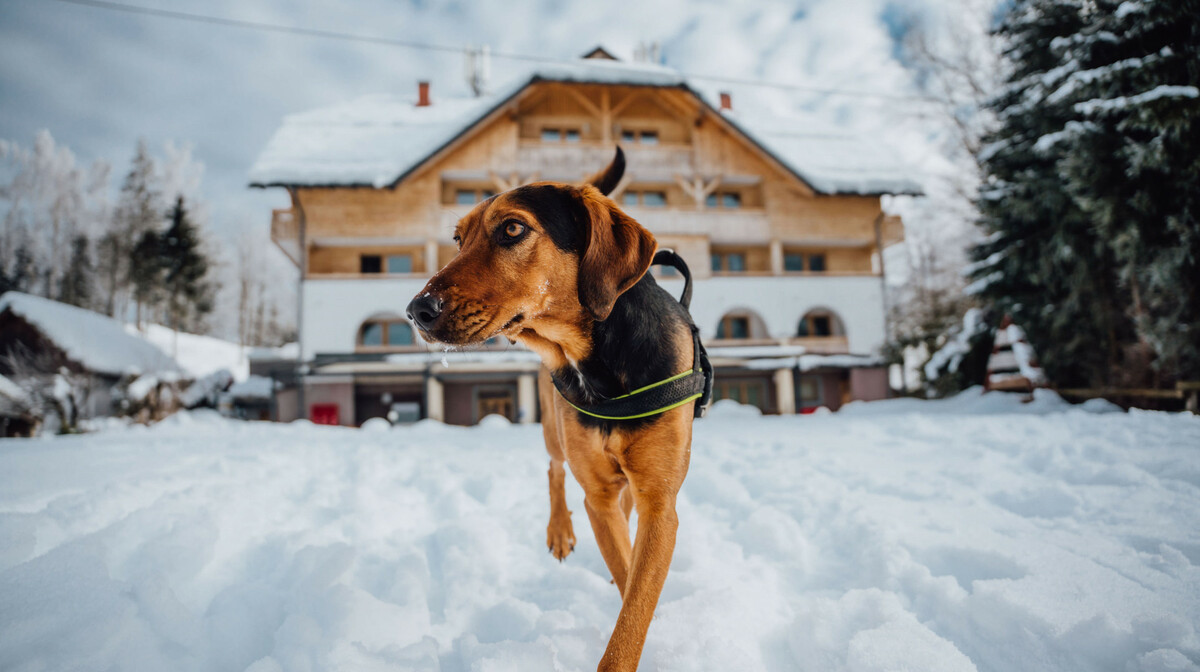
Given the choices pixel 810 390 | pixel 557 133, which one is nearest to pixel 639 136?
pixel 557 133

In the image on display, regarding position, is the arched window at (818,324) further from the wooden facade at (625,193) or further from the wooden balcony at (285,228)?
the wooden balcony at (285,228)

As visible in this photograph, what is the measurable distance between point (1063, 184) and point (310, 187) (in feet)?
66.0

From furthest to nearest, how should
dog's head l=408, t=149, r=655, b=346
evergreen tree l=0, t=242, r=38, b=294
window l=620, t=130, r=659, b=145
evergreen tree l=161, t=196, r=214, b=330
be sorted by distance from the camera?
evergreen tree l=161, t=196, r=214, b=330 → evergreen tree l=0, t=242, r=38, b=294 → window l=620, t=130, r=659, b=145 → dog's head l=408, t=149, r=655, b=346

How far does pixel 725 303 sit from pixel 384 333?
39.2 feet

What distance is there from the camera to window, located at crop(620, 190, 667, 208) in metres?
20.8

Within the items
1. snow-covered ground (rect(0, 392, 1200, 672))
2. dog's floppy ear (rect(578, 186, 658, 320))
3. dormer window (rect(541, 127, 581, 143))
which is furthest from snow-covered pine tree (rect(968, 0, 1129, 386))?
dormer window (rect(541, 127, 581, 143))

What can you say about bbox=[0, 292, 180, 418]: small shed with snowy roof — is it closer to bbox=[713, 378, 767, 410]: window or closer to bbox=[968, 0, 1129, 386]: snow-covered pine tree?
bbox=[713, 378, 767, 410]: window

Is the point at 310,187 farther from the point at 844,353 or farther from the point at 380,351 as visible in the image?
the point at 844,353

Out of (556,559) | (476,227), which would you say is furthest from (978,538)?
(476,227)

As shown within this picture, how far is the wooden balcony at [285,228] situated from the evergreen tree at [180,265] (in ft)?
61.0

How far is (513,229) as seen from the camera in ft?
5.80

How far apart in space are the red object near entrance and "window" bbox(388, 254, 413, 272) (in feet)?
17.5

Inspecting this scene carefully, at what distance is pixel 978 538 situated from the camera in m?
2.76

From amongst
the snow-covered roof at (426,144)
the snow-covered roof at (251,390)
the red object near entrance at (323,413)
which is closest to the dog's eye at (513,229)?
the snow-covered roof at (426,144)
